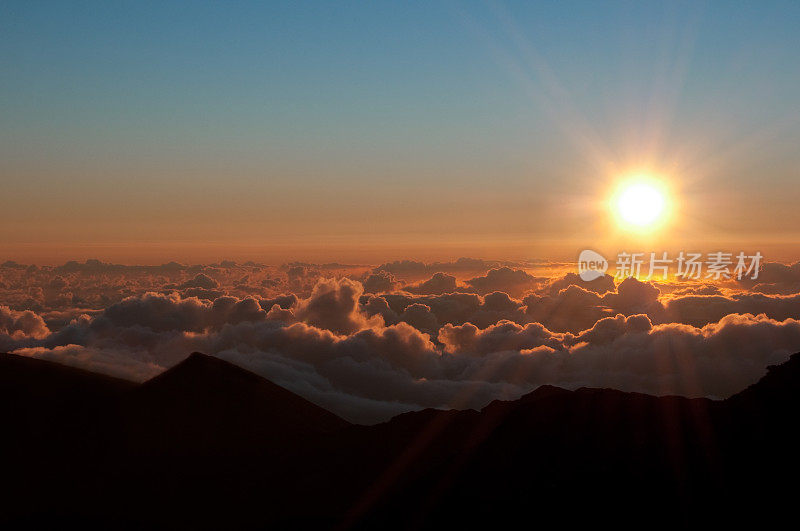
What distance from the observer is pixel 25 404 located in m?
73.5

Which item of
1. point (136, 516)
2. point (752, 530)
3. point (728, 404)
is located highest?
point (728, 404)

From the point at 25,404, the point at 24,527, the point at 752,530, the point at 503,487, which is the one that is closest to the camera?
the point at 752,530

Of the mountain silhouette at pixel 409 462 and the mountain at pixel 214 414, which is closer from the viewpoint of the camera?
the mountain silhouette at pixel 409 462

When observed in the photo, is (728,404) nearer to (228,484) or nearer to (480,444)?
(480,444)

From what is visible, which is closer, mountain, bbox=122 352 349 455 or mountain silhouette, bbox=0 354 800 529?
mountain silhouette, bbox=0 354 800 529

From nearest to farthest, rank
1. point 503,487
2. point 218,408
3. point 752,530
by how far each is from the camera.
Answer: point 752,530 < point 503,487 < point 218,408

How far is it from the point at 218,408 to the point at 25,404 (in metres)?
21.8

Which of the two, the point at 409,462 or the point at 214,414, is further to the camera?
the point at 214,414

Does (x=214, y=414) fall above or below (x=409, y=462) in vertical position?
below

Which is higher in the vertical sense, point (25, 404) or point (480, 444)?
point (480, 444)

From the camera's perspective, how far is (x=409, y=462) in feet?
176

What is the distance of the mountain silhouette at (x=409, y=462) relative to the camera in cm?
3800

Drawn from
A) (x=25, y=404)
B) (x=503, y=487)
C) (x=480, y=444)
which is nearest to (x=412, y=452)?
(x=480, y=444)

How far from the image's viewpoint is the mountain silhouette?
3800 cm
